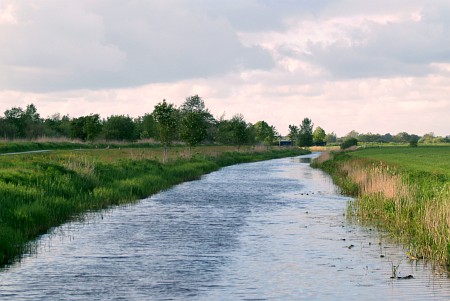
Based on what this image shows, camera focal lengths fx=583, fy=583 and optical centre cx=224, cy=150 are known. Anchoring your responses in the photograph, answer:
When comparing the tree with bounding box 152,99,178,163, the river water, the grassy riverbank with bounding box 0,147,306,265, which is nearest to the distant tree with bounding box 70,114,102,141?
the tree with bounding box 152,99,178,163

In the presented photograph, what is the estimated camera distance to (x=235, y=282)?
17.1 meters

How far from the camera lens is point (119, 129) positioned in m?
132

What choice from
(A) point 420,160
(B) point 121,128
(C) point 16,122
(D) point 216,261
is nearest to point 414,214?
(D) point 216,261

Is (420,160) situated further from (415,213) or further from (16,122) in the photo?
(16,122)

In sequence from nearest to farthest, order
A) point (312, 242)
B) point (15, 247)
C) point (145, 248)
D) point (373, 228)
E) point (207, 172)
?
point (15, 247) < point (145, 248) < point (312, 242) < point (373, 228) < point (207, 172)

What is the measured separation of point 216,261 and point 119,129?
114721 millimetres

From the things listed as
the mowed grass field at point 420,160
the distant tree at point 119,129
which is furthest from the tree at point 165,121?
the distant tree at point 119,129

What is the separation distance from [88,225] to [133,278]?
1062 centimetres

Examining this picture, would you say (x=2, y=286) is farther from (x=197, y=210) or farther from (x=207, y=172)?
(x=207, y=172)

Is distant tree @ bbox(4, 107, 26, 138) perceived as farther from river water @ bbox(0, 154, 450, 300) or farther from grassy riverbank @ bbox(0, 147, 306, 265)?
river water @ bbox(0, 154, 450, 300)

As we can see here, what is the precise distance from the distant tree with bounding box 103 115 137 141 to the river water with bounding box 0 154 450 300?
98.1 meters

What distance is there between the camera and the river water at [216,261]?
16.1 m

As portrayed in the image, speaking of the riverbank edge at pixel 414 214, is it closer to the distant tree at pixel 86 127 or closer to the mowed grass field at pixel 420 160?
the mowed grass field at pixel 420 160

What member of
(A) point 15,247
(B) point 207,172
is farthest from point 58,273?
(B) point 207,172
